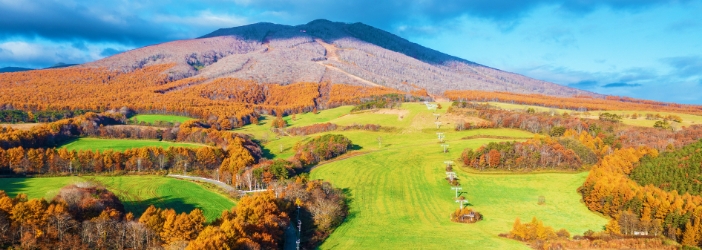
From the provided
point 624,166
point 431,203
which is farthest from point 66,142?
point 624,166

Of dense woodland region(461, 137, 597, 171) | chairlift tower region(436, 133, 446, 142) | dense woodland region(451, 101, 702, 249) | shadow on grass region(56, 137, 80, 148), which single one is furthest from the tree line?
shadow on grass region(56, 137, 80, 148)

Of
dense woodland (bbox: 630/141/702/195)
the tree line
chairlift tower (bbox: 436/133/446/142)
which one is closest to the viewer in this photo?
dense woodland (bbox: 630/141/702/195)

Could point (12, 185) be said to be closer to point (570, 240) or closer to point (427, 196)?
point (427, 196)

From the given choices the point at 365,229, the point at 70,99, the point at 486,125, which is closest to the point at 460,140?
the point at 486,125

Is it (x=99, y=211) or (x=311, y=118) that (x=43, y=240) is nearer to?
(x=99, y=211)

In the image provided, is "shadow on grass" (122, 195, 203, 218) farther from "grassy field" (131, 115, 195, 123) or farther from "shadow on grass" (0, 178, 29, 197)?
"grassy field" (131, 115, 195, 123)

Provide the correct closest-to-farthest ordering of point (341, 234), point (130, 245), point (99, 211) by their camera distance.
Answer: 1. point (130, 245)
2. point (99, 211)
3. point (341, 234)
